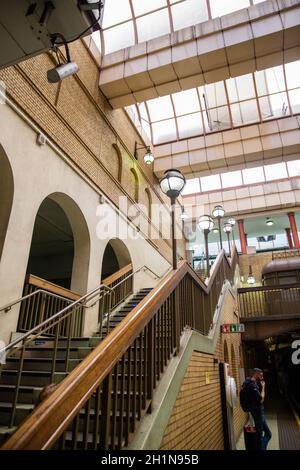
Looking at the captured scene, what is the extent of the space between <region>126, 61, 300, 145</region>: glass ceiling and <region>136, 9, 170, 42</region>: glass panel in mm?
2927

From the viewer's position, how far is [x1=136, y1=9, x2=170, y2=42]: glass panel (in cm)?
1009

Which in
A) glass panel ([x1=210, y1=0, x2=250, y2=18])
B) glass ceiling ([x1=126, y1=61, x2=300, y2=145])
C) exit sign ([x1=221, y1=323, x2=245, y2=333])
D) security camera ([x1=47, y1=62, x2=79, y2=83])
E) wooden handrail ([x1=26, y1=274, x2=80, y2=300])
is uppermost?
glass ceiling ([x1=126, y1=61, x2=300, y2=145])

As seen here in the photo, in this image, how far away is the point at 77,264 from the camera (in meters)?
8.32

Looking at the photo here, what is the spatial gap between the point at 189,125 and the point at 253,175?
6.78m

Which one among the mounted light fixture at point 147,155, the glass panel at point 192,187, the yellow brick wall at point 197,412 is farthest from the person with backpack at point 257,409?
the glass panel at point 192,187

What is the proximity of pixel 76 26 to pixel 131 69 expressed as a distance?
752cm

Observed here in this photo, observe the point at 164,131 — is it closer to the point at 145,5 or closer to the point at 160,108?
the point at 160,108

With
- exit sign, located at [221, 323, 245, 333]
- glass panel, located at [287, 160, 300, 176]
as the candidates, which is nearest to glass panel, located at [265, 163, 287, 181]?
glass panel, located at [287, 160, 300, 176]

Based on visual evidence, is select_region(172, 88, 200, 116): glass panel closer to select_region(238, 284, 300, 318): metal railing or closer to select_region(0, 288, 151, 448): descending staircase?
select_region(238, 284, 300, 318): metal railing

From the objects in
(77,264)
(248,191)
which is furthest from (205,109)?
(77,264)

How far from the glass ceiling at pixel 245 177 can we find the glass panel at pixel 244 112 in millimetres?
4716

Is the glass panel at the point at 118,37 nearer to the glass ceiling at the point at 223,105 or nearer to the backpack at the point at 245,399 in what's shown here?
the glass ceiling at the point at 223,105

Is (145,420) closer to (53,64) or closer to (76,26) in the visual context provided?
(76,26)

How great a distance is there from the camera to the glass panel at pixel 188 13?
978cm
